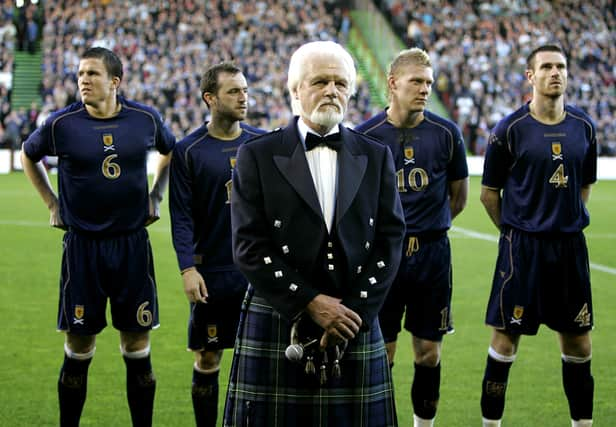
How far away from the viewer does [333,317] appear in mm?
3354

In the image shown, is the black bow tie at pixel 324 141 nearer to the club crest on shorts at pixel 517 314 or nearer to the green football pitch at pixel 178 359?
the club crest on shorts at pixel 517 314

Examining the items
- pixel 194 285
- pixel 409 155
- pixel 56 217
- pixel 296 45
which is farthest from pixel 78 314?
pixel 296 45

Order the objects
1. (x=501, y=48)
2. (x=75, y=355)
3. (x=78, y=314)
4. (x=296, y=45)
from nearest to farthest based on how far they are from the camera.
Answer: (x=78, y=314), (x=75, y=355), (x=296, y=45), (x=501, y=48)

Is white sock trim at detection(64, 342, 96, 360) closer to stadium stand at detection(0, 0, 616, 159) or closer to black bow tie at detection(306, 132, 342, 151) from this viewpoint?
black bow tie at detection(306, 132, 342, 151)

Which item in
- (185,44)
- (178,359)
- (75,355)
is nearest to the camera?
(75,355)

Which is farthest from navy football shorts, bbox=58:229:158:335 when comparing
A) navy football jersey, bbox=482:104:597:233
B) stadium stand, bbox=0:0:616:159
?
stadium stand, bbox=0:0:616:159

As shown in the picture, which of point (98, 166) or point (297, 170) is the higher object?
point (297, 170)

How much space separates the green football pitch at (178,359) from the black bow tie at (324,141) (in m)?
2.93

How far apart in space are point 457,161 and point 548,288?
0.89 m

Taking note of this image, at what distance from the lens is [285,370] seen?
354cm

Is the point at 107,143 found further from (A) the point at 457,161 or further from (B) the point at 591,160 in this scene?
(B) the point at 591,160

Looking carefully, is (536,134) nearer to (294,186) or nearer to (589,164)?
(589,164)

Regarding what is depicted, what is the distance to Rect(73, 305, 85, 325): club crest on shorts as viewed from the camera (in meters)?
5.15

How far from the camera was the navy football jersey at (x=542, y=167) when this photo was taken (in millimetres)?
5281
